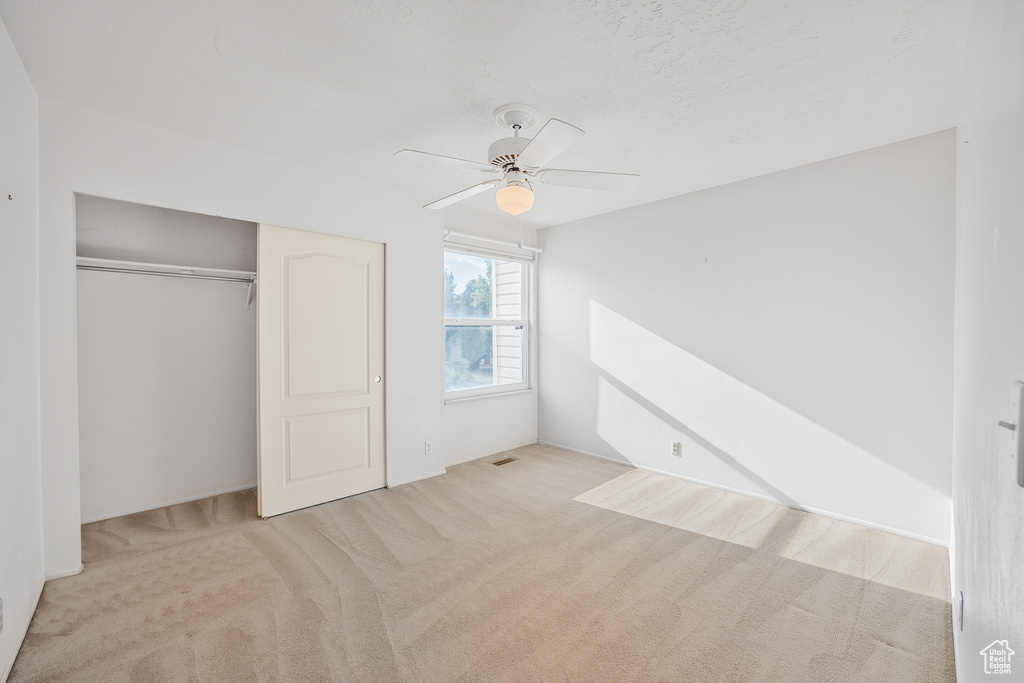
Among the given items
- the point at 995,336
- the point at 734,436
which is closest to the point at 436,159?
the point at 995,336

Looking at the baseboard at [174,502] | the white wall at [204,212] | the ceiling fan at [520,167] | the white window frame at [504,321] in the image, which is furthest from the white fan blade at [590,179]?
the baseboard at [174,502]

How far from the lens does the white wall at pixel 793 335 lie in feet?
9.43

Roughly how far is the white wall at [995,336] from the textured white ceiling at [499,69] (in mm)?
589

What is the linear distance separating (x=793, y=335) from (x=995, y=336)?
253cm

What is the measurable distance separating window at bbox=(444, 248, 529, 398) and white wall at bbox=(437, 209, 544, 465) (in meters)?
0.12

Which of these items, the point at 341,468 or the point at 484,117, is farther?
the point at 341,468

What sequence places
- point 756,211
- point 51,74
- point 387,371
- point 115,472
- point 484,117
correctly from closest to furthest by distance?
point 51,74 < point 484,117 < point 115,472 < point 756,211 < point 387,371

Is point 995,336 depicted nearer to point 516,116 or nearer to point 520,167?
point 520,167

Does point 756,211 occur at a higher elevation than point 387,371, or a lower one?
higher

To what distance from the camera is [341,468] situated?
3.66m

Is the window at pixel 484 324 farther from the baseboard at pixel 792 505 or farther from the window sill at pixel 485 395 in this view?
the baseboard at pixel 792 505

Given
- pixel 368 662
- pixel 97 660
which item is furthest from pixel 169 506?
pixel 368 662

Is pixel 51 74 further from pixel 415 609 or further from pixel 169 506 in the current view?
pixel 415 609

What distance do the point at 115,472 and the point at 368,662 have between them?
105 inches
